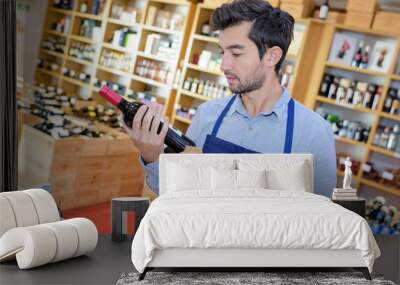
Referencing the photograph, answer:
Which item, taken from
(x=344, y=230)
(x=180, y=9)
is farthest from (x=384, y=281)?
(x=180, y=9)

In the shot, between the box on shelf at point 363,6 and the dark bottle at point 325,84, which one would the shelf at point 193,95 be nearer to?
the dark bottle at point 325,84

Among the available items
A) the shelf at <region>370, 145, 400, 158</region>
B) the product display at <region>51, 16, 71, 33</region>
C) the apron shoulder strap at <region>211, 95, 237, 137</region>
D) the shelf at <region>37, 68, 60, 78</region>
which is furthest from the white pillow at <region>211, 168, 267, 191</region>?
the product display at <region>51, 16, 71, 33</region>

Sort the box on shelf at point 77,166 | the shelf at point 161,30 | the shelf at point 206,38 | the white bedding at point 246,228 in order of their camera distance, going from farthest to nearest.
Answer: the shelf at point 161,30, the shelf at point 206,38, the box on shelf at point 77,166, the white bedding at point 246,228

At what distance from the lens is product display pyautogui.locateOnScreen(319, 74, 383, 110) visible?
5.20 metres

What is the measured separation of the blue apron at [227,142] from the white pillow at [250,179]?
617 millimetres

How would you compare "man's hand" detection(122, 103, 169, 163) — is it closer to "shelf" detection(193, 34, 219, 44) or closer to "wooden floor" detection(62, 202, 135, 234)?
"wooden floor" detection(62, 202, 135, 234)

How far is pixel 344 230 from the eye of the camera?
1703 millimetres

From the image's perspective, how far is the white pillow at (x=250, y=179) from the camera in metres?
2.02

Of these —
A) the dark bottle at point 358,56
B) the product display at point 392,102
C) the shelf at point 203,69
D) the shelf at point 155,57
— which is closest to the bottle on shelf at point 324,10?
the dark bottle at point 358,56

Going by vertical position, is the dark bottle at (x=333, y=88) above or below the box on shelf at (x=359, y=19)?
below

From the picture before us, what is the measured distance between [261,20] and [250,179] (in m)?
0.84

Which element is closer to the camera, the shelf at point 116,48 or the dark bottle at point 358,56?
the dark bottle at point 358,56

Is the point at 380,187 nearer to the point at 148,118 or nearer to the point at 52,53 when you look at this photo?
the point at 148,118

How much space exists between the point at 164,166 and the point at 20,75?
508cm
